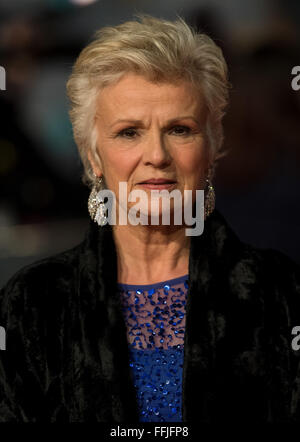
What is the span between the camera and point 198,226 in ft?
5.38

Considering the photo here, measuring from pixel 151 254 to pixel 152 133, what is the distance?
1.12 ft

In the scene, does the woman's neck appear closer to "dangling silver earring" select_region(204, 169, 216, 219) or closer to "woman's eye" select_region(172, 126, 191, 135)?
"dangling silver earring" select_region(204, 169, 216, 219)

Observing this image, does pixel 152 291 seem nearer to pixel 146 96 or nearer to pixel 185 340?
pixel 185 340

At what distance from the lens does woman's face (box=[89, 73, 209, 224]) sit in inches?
58.3

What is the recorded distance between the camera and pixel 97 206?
65.9 inches

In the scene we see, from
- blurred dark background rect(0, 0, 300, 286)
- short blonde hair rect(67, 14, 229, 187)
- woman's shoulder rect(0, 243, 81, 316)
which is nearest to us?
short blonde hair rect(67, 14, 229, 187)

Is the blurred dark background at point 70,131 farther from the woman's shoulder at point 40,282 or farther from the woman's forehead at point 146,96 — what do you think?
the woman's forehead at point 146,96

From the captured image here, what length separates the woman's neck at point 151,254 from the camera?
163 centimetres

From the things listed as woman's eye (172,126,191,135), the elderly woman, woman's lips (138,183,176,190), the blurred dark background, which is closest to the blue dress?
the elderly woman

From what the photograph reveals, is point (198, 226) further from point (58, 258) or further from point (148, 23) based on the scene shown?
point (148, 23)

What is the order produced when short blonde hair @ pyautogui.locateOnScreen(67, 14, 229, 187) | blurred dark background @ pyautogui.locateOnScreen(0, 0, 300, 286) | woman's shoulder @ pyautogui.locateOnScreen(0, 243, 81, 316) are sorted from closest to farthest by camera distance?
1. short blonde hair @ pyautogui.locateOnScreen(67, 14, 229, 187)
2. woman's shoulder @ pyautogui.locateOnScreen(0, 243, 81, 316)
3. blurred dark background @ pyautogui.locateOnScreen(0, 0, 300, 286)

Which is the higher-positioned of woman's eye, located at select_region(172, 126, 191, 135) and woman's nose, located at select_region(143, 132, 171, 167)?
woman's eye, located at select_region(172, 126, 191, 135)

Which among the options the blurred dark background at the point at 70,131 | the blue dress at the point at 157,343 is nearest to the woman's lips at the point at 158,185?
the blue dress at the point at 157,343

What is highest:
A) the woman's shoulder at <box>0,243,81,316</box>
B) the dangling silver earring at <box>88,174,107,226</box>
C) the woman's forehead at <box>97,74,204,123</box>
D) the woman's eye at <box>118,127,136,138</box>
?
the woman's forehead at <box>97,74,204,123</box>
